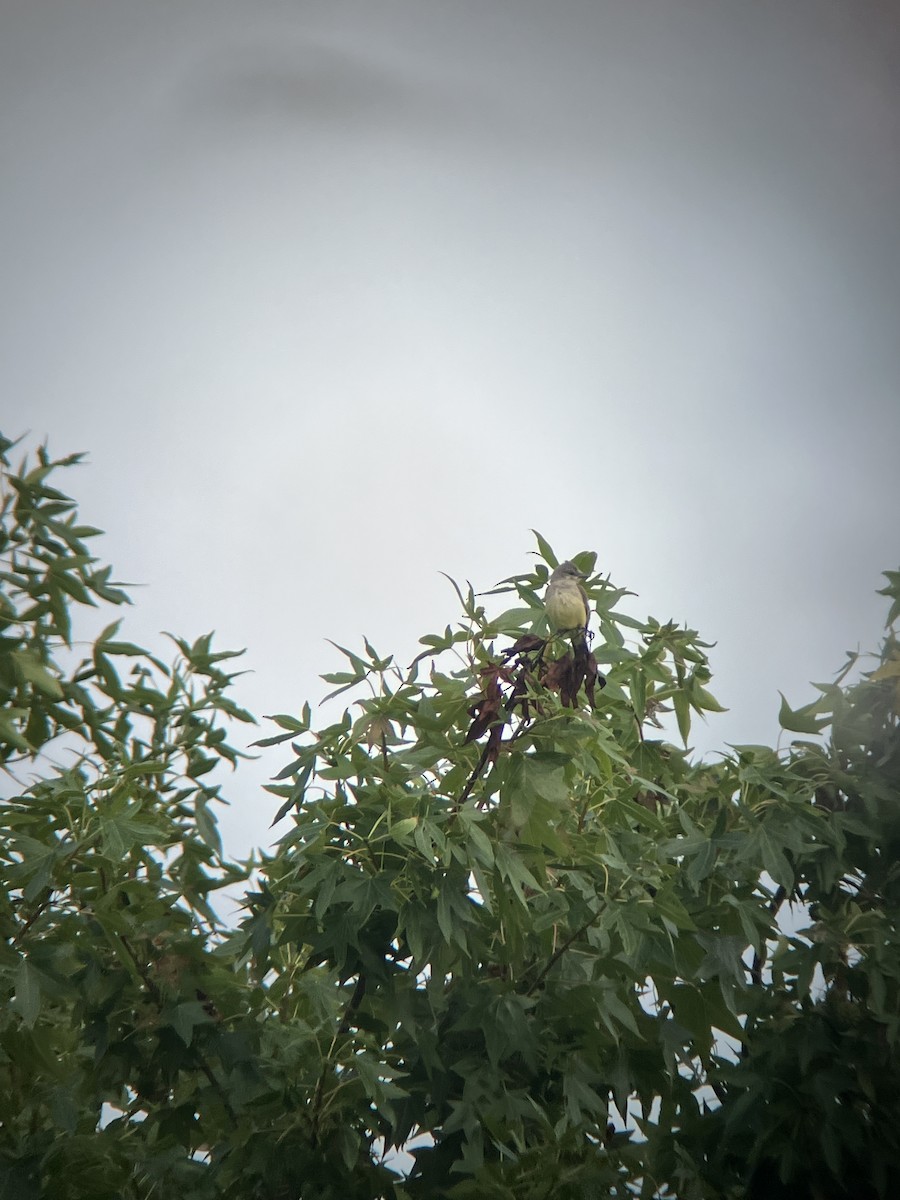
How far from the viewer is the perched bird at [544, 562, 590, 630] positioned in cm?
78

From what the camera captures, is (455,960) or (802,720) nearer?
(455,960)

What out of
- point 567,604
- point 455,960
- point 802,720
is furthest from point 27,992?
point 802,720

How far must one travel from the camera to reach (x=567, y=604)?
778 millimetres

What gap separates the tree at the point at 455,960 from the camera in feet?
2.46

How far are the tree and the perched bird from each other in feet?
0.09

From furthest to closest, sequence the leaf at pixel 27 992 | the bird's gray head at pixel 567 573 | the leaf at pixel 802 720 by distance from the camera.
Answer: the leaf at pixel 802 720
the bird's gray head at pixel 567 573
the leaf at pixel 27 992

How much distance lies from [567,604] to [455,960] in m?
0.26

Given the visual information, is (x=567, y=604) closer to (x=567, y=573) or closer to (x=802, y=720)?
(x=567, y=573)

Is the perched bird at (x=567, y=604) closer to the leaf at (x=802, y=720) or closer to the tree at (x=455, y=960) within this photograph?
the tree at (x=455, y=960)

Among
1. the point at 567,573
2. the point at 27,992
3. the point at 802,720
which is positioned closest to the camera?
the point at 27,992

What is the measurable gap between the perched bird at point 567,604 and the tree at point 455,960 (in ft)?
0.09

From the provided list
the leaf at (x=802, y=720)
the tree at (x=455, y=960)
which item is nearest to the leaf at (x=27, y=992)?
the tree at (x=455, y=960)

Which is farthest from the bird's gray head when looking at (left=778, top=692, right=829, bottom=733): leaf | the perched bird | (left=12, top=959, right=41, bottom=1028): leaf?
(left=12, top=959, right=41, bottom=1028): leaf

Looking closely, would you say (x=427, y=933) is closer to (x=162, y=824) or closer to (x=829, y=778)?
(x=162, y=824)
